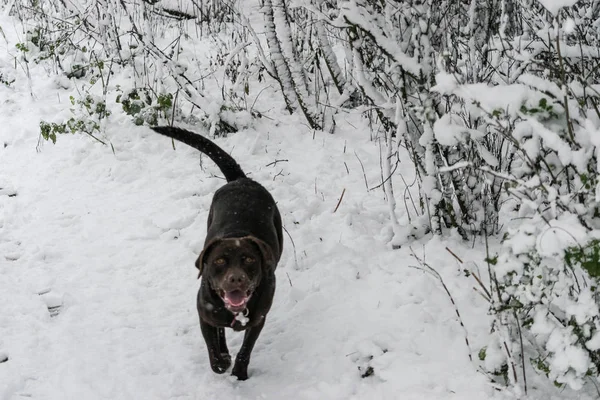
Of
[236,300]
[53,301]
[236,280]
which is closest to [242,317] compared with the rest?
[236,300]

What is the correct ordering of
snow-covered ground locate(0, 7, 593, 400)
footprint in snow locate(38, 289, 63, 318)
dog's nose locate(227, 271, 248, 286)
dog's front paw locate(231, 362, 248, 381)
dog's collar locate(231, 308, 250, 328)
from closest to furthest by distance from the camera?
dog's nose locate(227, 271, 248, 286) < dog's collar locate(231, 308, 250, 328) < snow-covered ground locate(0, 7, 593, 400) < dog's front paw locate(231, 362, 248, 381) < footprint in snow locate(38, 289, 63, 318)

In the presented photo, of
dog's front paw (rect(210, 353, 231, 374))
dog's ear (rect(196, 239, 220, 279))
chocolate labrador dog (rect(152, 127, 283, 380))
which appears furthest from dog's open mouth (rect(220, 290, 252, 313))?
dog's front paw (rect(210, 353, 231, 374))

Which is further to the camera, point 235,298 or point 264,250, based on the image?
point 264,250

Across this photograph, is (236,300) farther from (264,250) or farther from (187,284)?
(187,284)

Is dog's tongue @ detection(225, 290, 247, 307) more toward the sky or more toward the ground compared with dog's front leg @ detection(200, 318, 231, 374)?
more toward the sky

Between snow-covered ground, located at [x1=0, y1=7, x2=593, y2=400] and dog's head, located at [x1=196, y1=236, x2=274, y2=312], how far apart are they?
0.59 m

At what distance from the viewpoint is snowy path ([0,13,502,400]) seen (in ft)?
10.5

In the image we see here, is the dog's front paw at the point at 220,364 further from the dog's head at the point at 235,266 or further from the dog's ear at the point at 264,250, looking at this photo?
the dog's ear at the point at 264,250

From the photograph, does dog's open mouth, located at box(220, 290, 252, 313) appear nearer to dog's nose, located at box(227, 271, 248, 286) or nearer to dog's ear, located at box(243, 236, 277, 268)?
dog's nose, located at box(227, 271, 248, 286)

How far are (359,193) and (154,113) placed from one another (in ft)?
7.89

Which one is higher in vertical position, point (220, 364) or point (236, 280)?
point (236, 280)

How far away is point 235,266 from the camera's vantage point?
10.2 feet

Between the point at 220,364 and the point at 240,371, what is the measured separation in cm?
12

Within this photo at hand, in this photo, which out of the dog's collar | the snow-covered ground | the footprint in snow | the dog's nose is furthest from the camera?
the footprint in snow
